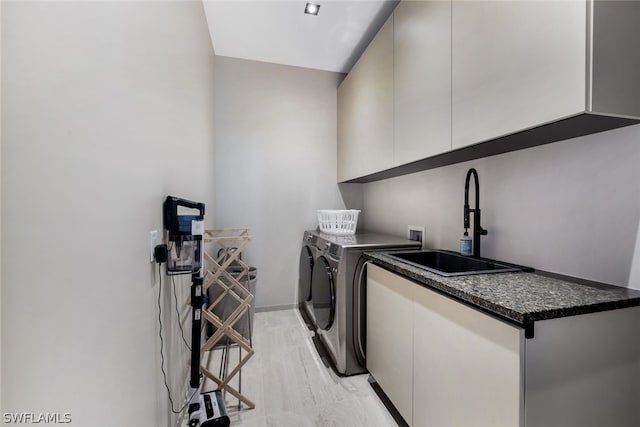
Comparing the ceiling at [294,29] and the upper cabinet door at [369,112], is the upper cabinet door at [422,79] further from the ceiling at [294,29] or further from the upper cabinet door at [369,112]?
the ceiling at [294,29]

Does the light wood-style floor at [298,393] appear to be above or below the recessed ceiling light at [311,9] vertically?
below

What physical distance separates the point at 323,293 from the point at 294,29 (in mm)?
2188

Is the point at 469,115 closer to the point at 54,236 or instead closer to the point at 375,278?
the point at 375,278

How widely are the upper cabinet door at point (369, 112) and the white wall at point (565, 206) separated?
21.2 inches

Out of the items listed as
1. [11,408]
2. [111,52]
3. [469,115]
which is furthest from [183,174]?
[469,115]

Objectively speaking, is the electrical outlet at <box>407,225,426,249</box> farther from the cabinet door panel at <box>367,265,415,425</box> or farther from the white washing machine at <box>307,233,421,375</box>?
the cabinet door panel at <box>367,265,415,425</box>

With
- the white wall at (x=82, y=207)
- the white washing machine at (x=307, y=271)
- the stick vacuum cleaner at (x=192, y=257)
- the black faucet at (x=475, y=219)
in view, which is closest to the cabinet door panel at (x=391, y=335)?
the black faucet at (x=475, y=219)

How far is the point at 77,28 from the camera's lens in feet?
2.15

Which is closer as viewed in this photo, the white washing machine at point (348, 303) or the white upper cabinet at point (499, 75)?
the white upper cabinet at point (499, 75)

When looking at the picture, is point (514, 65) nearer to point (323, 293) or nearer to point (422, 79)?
point (422, 79)

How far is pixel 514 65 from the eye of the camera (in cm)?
100

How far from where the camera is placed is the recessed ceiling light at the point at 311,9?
2.01 meters

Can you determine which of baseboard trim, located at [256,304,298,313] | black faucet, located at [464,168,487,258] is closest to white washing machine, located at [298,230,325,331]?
baseboard trim, located at [256,304,298,313]
